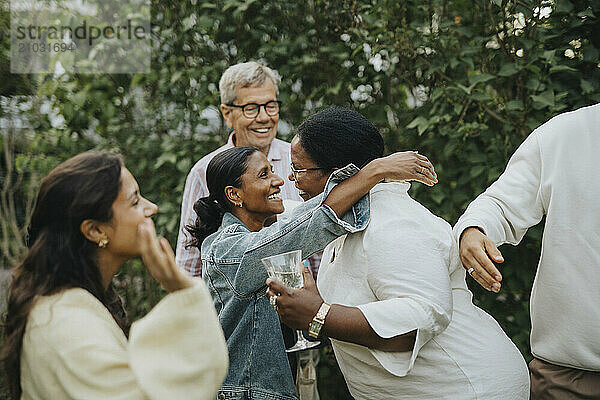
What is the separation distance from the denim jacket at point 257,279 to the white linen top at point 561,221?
452 millimetres

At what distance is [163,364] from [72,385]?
9.5 inches

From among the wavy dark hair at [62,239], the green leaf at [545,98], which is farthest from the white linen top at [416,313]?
the green leaf at [545,98]

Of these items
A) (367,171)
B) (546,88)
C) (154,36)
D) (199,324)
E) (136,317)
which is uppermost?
(154,36)

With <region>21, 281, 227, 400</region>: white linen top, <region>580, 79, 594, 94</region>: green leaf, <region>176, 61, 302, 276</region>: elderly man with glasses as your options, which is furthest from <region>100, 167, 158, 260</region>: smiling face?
<region>580, 79, 594, 94</region>: green leaf

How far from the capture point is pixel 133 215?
1.90 meters

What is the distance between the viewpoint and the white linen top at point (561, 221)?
2.12 m

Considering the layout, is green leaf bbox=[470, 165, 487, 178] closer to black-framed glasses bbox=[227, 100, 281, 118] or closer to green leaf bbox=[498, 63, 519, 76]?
green leaf bbox=[498, 63, 519, 76]

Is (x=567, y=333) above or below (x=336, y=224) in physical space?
below

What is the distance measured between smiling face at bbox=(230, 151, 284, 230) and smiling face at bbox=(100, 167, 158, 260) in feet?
2.05

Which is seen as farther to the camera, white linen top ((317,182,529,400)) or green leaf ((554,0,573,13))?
green leaf ((554,0,573,13))

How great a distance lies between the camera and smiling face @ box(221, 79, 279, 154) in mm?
3494

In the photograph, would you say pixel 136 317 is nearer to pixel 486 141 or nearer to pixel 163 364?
pixel 486 141

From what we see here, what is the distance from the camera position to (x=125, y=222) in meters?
1.89

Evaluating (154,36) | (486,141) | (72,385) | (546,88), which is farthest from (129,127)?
(72,385)
